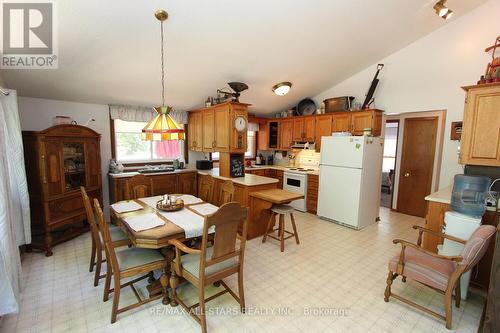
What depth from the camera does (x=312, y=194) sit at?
4.79 m

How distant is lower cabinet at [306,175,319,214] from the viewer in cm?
471

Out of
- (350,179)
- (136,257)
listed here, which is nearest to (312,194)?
(350,179)

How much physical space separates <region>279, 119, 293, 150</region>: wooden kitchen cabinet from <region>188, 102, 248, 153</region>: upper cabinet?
1.95m

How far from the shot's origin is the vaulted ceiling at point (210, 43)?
7.60 ft

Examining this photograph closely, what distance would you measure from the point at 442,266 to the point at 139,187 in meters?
3.99

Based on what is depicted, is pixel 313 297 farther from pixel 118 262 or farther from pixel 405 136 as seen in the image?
pixel 405 136

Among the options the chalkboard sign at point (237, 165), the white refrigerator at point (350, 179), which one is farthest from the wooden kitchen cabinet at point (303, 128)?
the chalkboard sign at point (237, 165)

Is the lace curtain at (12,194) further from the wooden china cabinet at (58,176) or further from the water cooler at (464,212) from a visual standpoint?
the water cooler at (464,212)

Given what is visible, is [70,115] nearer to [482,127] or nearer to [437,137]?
[482,127]

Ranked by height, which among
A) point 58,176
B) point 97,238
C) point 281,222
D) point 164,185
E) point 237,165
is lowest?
point 281,222

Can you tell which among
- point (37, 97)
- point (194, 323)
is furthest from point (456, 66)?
point (37, 97)

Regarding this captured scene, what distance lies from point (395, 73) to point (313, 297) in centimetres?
409

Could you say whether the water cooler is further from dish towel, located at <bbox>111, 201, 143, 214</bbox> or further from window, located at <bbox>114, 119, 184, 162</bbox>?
window, located at <bbox>114, 119, 184, 162</bbox>

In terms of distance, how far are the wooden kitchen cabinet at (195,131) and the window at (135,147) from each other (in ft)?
1.16
